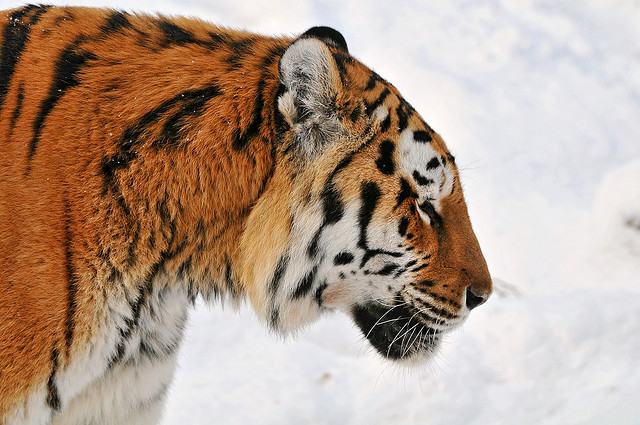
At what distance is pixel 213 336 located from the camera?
9.68ft

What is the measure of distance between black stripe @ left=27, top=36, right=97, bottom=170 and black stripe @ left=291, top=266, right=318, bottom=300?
739 mm

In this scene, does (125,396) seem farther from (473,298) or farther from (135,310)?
(473,298)

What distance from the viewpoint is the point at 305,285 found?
72.4 inches

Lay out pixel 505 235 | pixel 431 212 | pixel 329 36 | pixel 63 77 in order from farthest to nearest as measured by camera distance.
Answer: pixel 505 235
pixel 329 36
pixel 431 212
pixel 63 77

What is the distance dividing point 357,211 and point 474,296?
421 millimetres

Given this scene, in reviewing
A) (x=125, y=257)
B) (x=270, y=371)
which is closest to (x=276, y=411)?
(x=270, y=371)

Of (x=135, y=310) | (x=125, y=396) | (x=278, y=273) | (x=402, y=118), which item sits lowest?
(x=125, y=396)

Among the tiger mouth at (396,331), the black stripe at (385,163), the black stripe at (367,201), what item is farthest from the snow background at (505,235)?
the black stripe at (385,163)

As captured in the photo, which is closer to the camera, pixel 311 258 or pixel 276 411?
pixel 311 258

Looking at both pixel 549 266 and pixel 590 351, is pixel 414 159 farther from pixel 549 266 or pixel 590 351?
pixel 549 266

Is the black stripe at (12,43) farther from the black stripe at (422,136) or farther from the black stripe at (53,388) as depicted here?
the black stripe at (422,136)

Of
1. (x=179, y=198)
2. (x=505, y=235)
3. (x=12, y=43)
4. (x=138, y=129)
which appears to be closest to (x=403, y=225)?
(x=179, y=198)

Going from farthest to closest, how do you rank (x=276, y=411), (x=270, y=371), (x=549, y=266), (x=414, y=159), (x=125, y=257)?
(x=549, y=266) < (x=270, y=371) < (x=276, y=411) < (x=414, y=159) < (x=125, y=257)

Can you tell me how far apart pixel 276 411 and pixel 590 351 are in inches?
51.8
